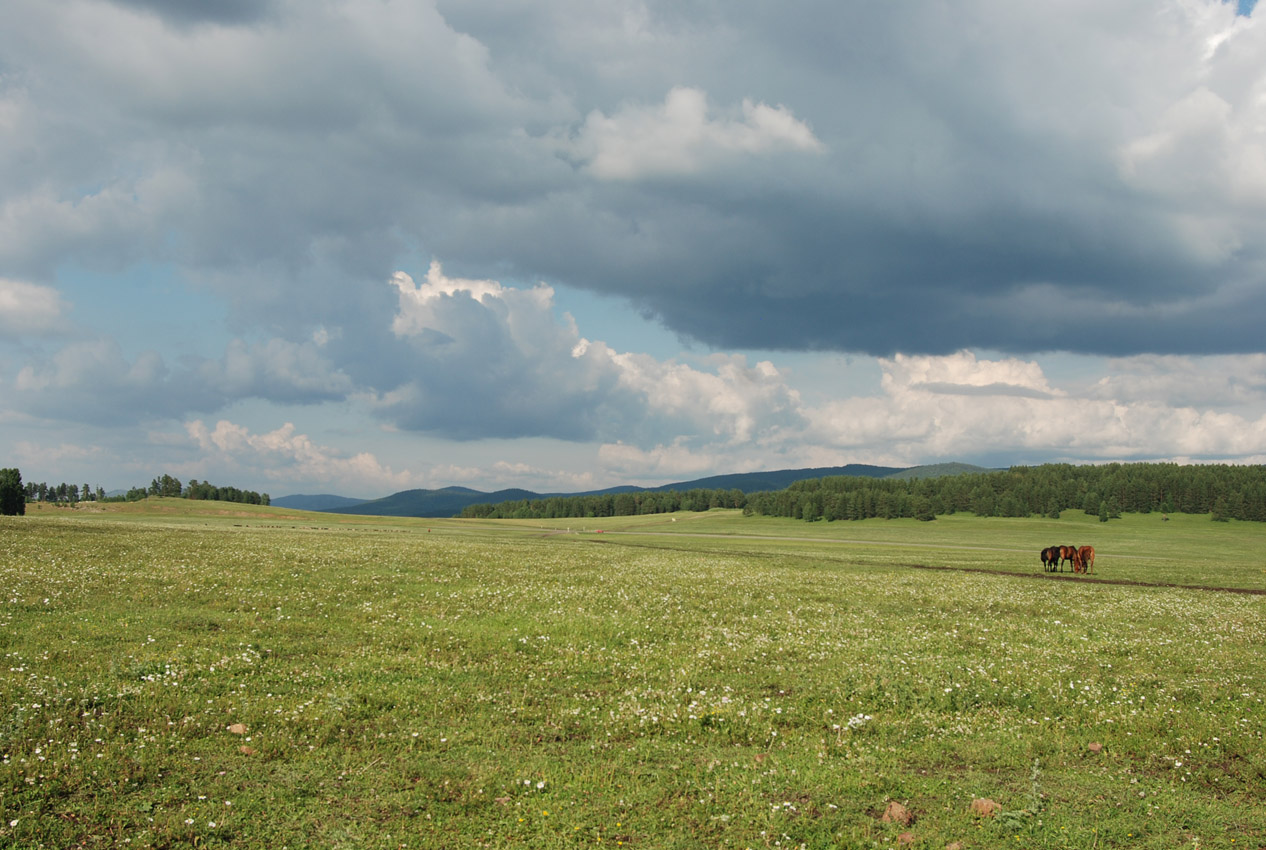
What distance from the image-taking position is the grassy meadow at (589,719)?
8.98m

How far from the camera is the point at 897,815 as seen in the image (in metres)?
9.44

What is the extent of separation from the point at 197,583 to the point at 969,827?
2325cm

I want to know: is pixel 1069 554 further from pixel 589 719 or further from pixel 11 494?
pixel 11 494

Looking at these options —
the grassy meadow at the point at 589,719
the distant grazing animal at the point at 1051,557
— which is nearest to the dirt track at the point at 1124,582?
the distant grazing animal at the point at 1051,557

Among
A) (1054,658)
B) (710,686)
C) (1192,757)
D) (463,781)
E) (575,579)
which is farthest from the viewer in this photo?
(575,579)

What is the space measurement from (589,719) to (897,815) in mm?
5694

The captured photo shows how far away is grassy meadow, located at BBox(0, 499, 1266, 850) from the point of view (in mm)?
8983

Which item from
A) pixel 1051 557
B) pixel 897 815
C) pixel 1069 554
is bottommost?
pixel 1051 557

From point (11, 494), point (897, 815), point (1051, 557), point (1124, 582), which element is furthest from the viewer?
point (11, 494)

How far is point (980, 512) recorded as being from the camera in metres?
199

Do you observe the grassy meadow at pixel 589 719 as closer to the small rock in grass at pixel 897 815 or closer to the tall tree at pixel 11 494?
the small rock in grass at pixel 897 815

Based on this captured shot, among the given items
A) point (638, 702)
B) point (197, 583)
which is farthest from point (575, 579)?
point (638, 702)

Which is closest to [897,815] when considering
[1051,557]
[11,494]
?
[1051,557]

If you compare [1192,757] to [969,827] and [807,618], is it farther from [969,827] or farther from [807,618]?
[807,618]
